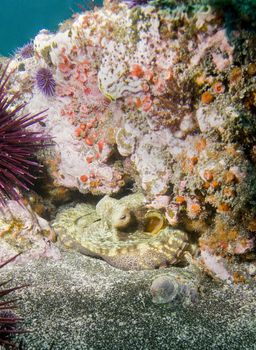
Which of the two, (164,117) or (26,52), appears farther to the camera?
(26,52)

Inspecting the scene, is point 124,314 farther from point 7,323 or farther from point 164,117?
point 164,117

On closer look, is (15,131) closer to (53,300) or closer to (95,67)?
(95,67)

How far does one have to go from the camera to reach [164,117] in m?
3.34

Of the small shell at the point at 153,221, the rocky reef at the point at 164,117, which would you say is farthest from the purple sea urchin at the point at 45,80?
the small shell at the point at 153,221

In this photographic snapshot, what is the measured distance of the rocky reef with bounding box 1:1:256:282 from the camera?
2902mm

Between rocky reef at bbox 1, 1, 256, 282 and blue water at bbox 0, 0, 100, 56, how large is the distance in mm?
48777

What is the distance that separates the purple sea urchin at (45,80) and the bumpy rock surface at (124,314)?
2.66 m

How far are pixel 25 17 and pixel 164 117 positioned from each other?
55.1 metres

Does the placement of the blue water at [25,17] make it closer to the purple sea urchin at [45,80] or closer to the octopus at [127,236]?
the purple sea urchin at [45,80]

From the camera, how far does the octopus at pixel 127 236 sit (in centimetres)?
374

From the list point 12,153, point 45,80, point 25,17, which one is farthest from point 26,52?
point 25,17

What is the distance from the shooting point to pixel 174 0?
9.57 feet

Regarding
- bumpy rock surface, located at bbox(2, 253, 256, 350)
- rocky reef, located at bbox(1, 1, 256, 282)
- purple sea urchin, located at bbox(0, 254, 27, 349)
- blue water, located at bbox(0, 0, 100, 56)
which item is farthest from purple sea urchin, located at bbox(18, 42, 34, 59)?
blue water, located at bbox(0, 0, 100, 56)

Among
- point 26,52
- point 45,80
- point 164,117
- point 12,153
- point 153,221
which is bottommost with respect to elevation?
point 153,221
